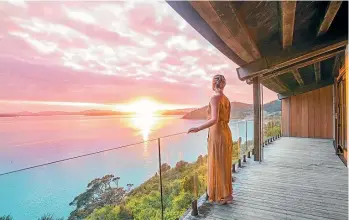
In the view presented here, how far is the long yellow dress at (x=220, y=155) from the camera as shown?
2.82 metres

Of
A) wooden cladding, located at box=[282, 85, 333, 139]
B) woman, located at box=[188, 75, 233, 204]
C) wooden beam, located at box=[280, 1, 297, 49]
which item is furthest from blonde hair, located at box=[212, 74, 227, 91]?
wooden cladding, located at box=[282, 85, 333, 139]

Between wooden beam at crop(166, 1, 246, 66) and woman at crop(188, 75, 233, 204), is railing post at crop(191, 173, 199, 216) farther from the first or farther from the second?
wooden beam at crop(166, 1, 246, 66)

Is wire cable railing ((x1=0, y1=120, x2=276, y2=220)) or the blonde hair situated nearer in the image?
wire cable railing ((x1=0, y1=120, x2=276, y2=220))

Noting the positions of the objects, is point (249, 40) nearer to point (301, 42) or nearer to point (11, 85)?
point (301, 42)

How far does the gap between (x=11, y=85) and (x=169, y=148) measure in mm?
14705

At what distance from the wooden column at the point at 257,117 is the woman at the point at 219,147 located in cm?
271

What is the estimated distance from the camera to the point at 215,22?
2.40m

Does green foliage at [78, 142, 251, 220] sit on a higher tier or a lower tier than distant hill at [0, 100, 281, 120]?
lower

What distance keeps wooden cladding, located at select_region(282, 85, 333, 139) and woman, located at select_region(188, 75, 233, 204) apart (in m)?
8.15

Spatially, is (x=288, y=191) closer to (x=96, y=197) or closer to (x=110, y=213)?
Answer: (x=110, y=213)

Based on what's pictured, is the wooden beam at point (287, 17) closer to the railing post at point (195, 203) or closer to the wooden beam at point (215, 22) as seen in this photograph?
the wooden beam at point (215, 22)

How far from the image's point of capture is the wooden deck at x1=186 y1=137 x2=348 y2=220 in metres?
2.67

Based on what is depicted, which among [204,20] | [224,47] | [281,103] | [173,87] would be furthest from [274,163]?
[173,87]

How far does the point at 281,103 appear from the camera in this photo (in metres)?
10.2
